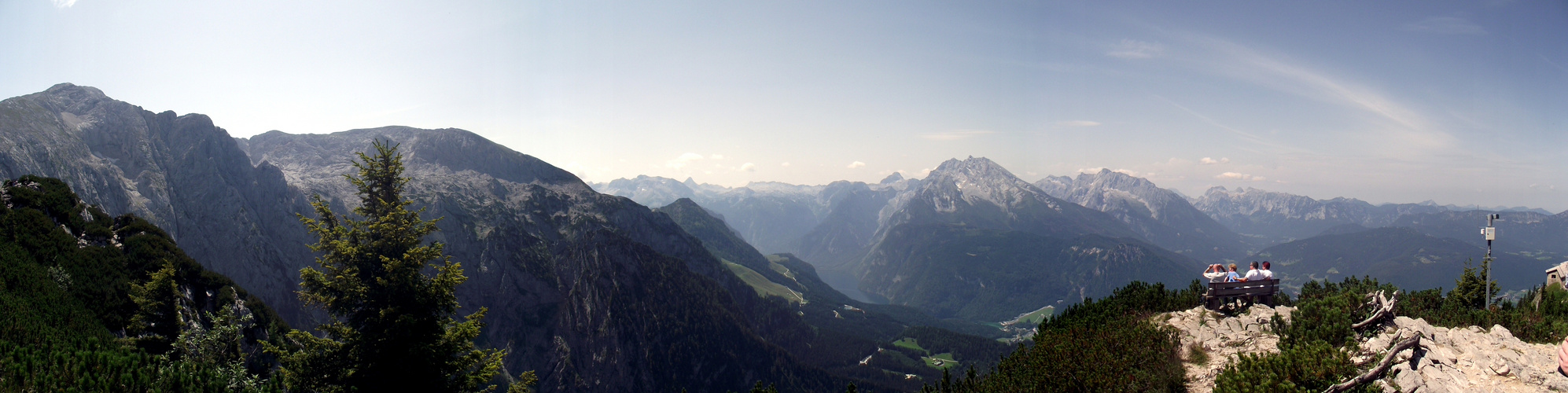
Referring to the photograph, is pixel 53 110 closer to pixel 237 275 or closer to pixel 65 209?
pixel 237 275

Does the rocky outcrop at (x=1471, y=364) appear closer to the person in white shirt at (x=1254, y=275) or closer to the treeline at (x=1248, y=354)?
the treeline at (x=1248, y=354)

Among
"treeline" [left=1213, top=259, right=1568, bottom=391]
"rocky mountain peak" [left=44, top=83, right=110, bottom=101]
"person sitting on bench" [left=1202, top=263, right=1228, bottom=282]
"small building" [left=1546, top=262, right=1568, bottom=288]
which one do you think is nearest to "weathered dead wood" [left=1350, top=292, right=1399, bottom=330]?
"treeline" [left=1213, top=259, right=1568, bottom=391]

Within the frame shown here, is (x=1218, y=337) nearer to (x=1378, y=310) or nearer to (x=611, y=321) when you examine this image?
(x=1378, y=310)

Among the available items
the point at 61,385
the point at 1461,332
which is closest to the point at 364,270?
the point at 61,385

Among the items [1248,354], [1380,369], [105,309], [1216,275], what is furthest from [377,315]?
[1216,275]

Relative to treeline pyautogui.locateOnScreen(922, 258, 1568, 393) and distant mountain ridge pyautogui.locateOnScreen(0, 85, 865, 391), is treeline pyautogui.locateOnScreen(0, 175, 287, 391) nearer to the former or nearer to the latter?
treeline pyautogui.locateOnScreen(922, 258, 1568, 393)

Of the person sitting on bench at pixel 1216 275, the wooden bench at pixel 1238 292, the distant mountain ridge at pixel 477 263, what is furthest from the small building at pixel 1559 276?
the distant mountain ridge at pixel 477 263
